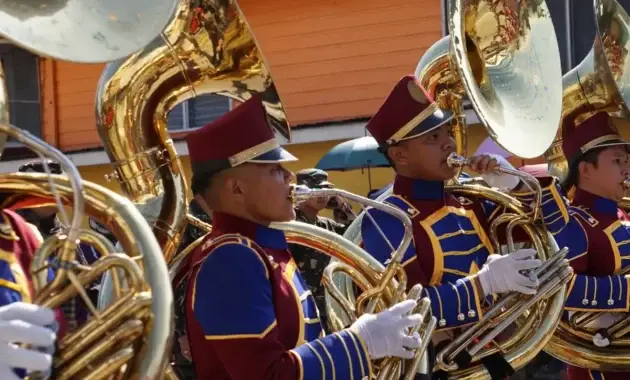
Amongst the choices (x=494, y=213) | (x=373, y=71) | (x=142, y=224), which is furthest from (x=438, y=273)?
(x=373, y=71)

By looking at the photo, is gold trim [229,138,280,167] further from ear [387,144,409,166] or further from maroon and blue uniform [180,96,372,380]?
ear [387,144,409,166]

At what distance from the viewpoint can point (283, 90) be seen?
415 inches

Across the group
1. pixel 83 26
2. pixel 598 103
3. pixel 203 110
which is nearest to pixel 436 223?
pixel 598 103

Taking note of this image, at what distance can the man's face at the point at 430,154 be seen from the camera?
12.5 feet

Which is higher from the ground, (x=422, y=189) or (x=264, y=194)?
(x=264, y=194)

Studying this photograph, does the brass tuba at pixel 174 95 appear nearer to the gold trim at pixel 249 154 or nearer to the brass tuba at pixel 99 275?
the gold trim at pixel 249 154

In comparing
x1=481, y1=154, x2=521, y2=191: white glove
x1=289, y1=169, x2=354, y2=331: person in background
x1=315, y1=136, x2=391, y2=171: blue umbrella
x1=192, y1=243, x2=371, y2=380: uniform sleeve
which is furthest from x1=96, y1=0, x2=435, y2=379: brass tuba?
x1=315, y1=136, x2=391, y2=171: blue umbrella

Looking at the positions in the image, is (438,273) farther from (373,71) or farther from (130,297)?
(373,71)

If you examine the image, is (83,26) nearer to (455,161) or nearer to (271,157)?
(271,157)

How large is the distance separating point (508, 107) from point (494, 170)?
0.29 metres

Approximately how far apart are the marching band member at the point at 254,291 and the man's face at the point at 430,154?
1038mm

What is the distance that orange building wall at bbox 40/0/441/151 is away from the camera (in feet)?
32.6

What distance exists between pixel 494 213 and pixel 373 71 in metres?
6.07

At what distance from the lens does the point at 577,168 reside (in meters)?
4.82
